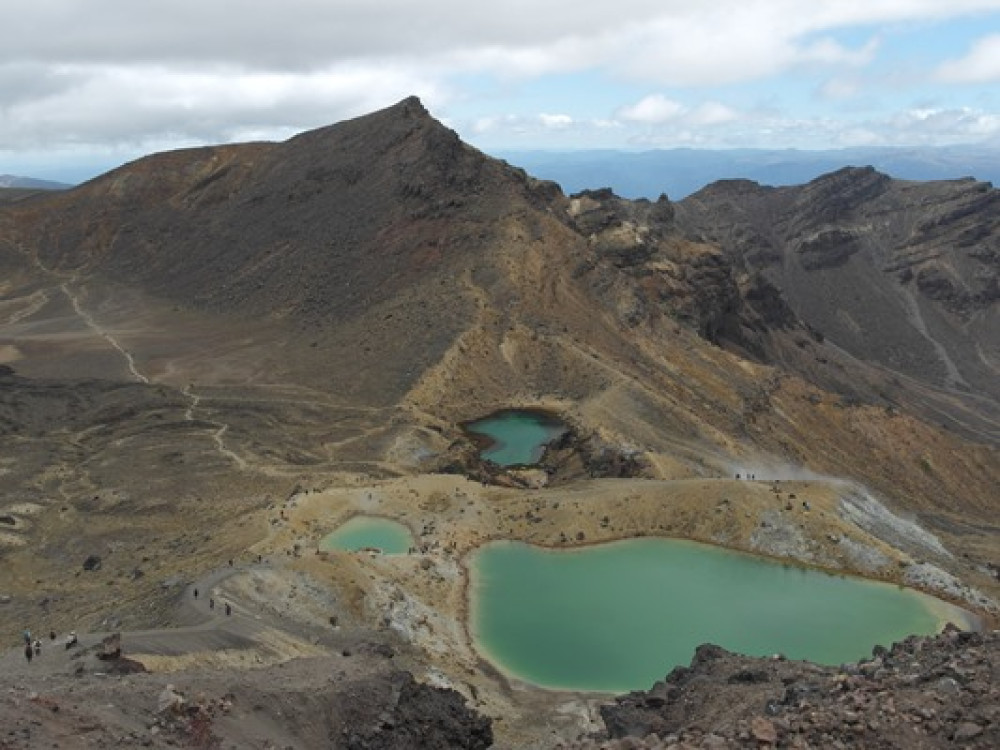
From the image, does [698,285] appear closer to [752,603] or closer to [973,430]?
[973,430]

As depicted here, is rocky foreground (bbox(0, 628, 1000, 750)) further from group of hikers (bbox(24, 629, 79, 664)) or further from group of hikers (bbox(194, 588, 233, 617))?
group of hikers (bbox(194, 588, 233, 617))

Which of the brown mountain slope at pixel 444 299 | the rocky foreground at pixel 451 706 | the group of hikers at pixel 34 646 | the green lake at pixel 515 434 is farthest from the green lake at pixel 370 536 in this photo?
the green lake at pixel 515 434

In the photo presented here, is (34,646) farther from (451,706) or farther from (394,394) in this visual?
(394,394)

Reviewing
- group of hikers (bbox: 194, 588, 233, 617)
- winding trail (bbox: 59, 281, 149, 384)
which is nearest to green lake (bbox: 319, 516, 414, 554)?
group of hikers (bbox: 194, 588, 233, 617)

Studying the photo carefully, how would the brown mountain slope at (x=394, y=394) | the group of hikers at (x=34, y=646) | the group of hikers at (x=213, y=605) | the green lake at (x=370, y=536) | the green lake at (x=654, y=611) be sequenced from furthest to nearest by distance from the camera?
the brown mountain slope at (x=394, y=394) → the green lake at (x=370, y=536) → the green lake at (x=654, y=611) → the group of hikers at (x=213, y=605) → the group of hikers at (x=34, y=646)

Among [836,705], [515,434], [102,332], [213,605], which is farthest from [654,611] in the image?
[102,332]

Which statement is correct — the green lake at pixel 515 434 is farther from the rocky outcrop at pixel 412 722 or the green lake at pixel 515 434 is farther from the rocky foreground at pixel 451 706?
the rocky outcrop at pixel 412 722

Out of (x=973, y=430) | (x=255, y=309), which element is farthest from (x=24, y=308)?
(x=973, y=430)
